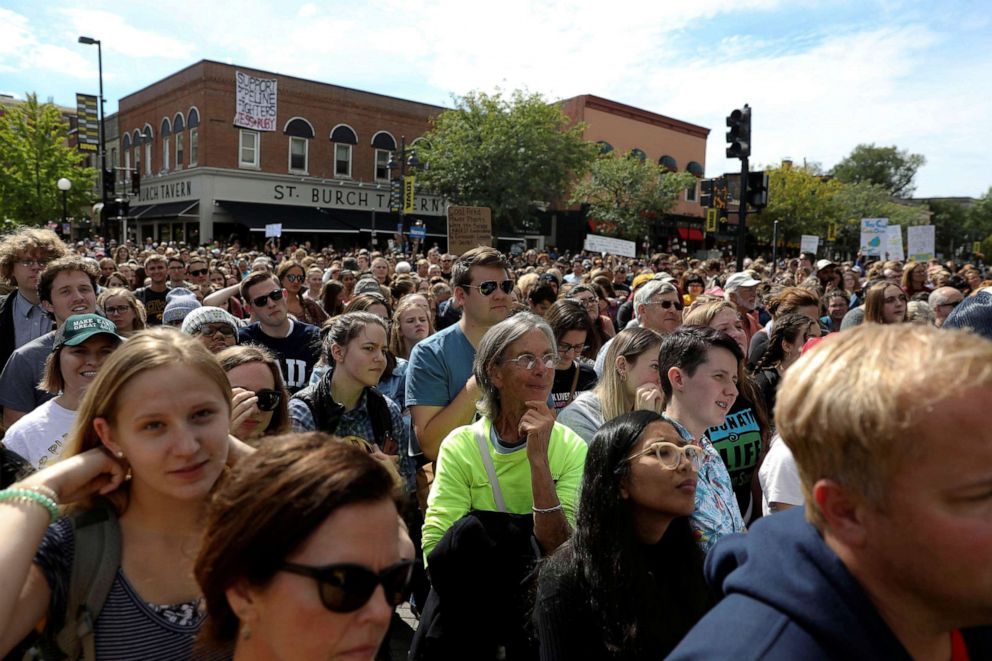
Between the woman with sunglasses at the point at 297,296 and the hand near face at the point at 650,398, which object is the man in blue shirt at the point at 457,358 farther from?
the woman with sunglasses at the point at 297,296

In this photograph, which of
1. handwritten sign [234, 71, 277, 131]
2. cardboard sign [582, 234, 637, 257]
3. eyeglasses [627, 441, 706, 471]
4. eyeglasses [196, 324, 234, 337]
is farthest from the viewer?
handwritten sign [234, 71, 277, 131]

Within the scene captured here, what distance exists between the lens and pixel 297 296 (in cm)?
752

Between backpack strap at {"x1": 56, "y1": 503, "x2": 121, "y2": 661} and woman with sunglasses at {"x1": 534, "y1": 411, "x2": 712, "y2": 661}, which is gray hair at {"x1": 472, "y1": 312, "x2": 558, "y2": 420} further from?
backpack strap at {"x1": 56, "y1": 503, "x2": 121, "y2": 661}

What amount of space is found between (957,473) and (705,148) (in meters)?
51.8

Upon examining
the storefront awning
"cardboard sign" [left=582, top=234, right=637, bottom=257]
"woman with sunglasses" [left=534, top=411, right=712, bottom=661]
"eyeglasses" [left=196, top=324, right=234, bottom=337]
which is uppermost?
the storefront awning

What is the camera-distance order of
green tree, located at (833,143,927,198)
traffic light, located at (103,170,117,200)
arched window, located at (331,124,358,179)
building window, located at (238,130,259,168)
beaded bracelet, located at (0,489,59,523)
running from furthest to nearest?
green tree, located at (833,143,927,198)
arched window, located at (331,124,358,179)
building window, located at (238,130,259,168)
traffic light, located at (103,170,117,200)
beaded bracelet, located at (0,489,59,523)

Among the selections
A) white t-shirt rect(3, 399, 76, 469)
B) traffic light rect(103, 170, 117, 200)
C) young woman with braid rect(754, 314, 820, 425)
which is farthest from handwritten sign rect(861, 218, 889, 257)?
traffic light rect(103, 170, 117, 200)

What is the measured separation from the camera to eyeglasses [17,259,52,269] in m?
5.13

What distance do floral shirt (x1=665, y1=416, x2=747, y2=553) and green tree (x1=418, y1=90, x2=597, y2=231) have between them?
3003 cm

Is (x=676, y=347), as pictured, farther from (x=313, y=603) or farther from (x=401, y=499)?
(x=313, y=603)

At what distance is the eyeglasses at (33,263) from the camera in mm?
5133

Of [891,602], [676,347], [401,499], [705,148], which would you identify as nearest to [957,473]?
[891,602]

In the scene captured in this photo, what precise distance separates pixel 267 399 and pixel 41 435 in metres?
1.07

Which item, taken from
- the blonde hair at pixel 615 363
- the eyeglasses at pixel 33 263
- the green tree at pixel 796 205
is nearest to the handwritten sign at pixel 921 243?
the blonde hair at pixel 615 363
